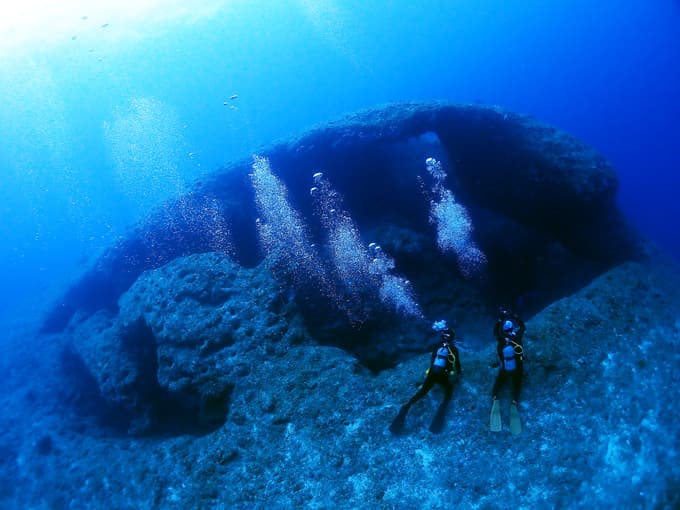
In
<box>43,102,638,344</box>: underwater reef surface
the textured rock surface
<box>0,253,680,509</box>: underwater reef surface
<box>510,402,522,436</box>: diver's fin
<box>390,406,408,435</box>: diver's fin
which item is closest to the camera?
<box>0,253,680,509</box>: underwater reef surface

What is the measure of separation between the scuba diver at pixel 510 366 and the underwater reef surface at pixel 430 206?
143 inches

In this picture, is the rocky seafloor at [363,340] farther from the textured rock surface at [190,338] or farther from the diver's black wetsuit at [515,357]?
the diver's black wetsuit at [515,357]

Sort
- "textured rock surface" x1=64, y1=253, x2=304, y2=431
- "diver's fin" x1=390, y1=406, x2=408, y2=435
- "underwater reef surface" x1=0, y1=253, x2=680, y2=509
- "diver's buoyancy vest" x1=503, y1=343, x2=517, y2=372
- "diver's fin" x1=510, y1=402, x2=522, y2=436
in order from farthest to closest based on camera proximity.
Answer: "textured rock surface" x1=64, y1=253, x2=304, y2=431, "diver's fin" x1=390, y1=406, x2=408, y2=435, "diver's buoyancy vest" x1=503, y1=343, x2=517, y2=372, "diver's fin" x1=510, y1=402, x2=522, y2=436, "underwater reef surface" x1=0, y1=253, x2=680, y2=509

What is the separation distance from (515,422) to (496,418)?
0.26 meters

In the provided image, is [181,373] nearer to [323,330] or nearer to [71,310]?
[323,330]

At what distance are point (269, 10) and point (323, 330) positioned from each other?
10928 centimetres

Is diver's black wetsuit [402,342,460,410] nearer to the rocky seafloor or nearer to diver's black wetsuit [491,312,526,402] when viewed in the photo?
the rocky seafloor

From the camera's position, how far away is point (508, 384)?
629 cm

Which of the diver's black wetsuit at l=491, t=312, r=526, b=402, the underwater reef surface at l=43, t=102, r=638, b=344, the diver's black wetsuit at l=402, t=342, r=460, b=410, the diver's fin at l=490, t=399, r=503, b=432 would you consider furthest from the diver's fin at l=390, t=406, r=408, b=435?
the underwater reef surface at l=43, t=102, r=638, b=344

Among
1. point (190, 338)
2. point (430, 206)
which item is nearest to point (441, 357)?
point (190, 338)

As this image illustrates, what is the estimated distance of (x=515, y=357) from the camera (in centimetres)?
598

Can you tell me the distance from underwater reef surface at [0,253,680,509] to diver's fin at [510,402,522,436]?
0.36 ft

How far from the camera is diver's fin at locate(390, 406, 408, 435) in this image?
610 cm

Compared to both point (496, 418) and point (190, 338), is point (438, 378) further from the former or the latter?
point (190, 338)
